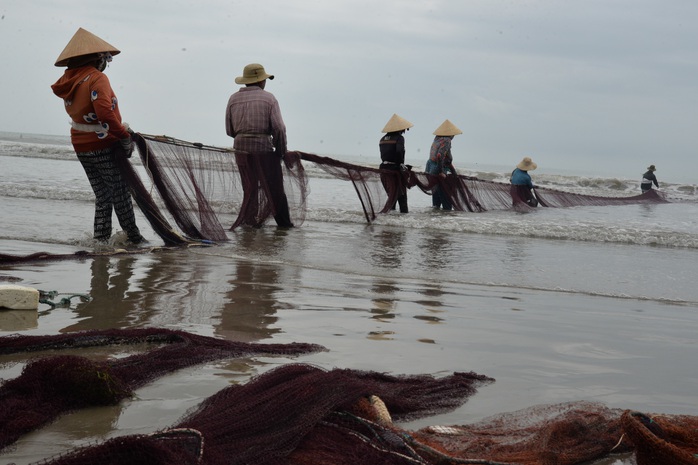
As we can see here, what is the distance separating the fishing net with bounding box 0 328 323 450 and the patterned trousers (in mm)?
3696

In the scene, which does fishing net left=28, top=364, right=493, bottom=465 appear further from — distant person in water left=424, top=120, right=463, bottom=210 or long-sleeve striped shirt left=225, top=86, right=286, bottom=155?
distant person in water left=424, top=120, right=463, bottom=210

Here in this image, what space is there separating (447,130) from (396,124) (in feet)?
6.30

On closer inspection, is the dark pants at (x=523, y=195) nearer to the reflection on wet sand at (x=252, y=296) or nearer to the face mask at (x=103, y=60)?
the reflection on wet sand at (x=252, y=296)

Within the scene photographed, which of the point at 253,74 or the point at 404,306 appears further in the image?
the point at 253,74

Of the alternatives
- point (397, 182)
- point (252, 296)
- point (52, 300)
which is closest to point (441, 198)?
point (397, 182)

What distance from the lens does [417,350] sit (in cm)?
396

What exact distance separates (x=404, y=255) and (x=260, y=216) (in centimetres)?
227

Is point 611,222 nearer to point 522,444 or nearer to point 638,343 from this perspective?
point 638,343

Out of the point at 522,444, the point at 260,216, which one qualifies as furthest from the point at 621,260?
the point at 522,444

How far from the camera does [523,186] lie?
15328mm

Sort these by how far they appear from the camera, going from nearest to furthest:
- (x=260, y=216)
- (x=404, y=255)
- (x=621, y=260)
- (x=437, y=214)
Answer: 1. (x=404, y=255)
2. (x=621, y=260)
3. (x=260, y=216)
4. (x=437, y=214)

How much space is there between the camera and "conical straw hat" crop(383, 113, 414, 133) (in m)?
13.0

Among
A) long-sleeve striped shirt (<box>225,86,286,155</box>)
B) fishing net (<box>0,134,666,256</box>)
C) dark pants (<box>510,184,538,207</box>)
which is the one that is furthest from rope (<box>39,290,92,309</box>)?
dark pants (<box>510,184,538,207</box>)

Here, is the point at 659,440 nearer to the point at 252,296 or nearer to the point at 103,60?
the point at 252,296
